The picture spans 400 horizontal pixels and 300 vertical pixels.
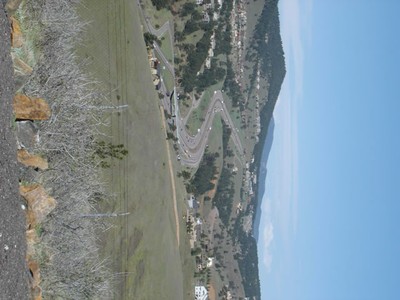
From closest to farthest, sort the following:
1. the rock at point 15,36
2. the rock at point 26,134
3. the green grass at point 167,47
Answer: the rock at point 15,36
the rock at point 26,134
the green grass at point 167,47

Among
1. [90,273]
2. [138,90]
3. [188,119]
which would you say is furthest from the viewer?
[188,119]

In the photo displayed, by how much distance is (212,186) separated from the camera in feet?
505

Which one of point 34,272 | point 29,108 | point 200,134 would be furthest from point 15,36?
point 200,134

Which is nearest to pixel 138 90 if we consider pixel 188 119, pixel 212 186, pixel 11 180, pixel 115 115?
pixel 115 115

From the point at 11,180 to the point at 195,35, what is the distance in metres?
125

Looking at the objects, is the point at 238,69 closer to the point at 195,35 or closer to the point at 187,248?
the point at 195,35

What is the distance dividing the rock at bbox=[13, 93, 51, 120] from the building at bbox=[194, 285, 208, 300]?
9873 centimetres

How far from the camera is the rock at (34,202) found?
23906 millimetres

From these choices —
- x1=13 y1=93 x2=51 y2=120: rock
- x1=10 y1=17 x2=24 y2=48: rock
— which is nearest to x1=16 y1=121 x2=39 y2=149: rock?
x1=13 y1=93 x2=51 y2=120: rock

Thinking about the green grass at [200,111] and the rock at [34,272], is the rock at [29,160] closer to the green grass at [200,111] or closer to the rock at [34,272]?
the rock at [34,272]

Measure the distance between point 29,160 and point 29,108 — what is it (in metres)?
2.67

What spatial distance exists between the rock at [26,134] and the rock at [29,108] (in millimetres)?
656

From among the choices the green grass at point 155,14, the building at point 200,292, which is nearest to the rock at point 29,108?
the green grass at point 155,14

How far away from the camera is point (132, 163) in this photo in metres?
59.1
